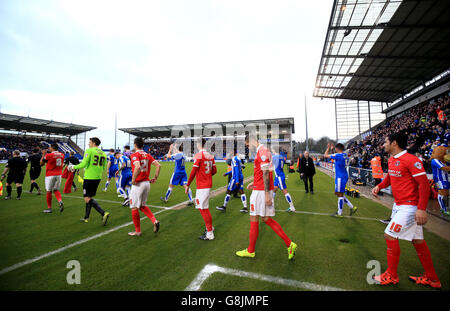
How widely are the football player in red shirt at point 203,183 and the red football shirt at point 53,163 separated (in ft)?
16.7

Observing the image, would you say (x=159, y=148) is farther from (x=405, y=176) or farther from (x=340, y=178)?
(x=405, y=176)

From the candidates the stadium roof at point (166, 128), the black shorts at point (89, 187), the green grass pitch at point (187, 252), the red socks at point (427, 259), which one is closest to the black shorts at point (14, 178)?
the green grass pitch at point (187, 252)

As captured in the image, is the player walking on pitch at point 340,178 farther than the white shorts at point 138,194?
Yes

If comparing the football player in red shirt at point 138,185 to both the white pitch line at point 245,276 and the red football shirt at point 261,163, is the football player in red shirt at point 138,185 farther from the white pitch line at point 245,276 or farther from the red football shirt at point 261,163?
the red football shirt at point 261,163

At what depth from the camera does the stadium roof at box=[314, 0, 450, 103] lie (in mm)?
13938

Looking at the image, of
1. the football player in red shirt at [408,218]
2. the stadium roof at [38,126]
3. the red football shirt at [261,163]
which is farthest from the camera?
the stadium roof at [38,126]

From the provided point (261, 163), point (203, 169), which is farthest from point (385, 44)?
point (203, 169)

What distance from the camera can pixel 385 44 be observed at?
18.0m

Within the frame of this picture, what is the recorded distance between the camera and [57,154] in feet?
20.4

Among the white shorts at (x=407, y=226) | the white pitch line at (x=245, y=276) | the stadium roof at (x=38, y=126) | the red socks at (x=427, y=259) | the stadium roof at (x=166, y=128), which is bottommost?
the white pitch line at (x=245, y=276)

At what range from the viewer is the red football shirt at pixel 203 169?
14.0ft

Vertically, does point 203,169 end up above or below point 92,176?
above

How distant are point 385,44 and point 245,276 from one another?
24.7 m
